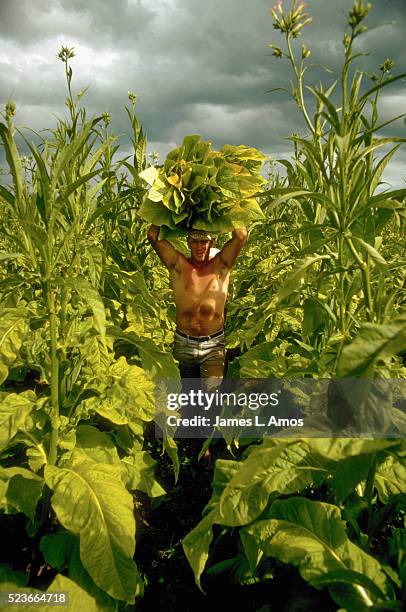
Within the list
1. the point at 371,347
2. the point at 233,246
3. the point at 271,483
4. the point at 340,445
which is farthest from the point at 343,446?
the point at 233,246

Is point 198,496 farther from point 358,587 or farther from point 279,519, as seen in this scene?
point 358,587

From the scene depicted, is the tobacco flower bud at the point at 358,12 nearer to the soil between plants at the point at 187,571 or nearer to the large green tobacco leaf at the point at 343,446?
the large green tobacco leaf at the point at 343,446

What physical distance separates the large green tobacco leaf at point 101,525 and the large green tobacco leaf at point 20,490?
0.31 ft

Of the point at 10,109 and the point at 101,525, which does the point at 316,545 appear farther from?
the point at 10,109

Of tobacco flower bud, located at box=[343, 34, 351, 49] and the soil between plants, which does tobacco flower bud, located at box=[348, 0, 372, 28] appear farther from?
the soil between plants

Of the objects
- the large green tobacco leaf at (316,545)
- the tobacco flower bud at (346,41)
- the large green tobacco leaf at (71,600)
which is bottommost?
the large green tobacco leaf at (71,600)

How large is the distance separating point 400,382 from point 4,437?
162cm

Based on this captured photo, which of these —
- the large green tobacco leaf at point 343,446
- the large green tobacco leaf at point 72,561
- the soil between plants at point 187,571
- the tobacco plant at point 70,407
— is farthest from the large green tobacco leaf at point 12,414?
the large green tobacco leaf at point 343,446

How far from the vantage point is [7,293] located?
6.31 feet

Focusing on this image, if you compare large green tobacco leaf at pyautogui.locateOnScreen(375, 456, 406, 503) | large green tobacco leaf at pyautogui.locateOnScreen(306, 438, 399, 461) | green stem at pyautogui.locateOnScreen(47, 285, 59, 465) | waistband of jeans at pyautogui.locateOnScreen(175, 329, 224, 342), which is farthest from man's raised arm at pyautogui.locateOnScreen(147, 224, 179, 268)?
large green tobacco leaf at pyautogui.locateOnScreen(306, 438, 399, 461)

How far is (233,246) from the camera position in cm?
321

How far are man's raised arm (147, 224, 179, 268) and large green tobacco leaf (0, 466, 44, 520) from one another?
5.69ft

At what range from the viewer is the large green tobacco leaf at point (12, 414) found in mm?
1821

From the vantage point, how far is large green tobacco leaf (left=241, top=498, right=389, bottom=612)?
1.40 m
